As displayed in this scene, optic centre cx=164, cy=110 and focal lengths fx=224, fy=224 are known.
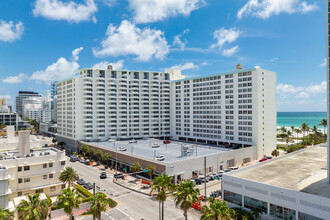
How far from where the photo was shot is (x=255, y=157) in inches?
3282

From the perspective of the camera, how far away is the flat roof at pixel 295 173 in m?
36.5

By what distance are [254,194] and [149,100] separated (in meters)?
86.2

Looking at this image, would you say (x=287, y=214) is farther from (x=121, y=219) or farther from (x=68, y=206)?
(x=68, y=206)

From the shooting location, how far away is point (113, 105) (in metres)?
111

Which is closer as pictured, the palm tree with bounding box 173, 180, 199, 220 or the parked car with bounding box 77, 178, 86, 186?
the palm tree with bounding box 173, 180, 199, 220

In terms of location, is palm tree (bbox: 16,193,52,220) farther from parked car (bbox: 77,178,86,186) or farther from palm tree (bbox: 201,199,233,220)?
parked car (bbox: 77,178,86,186)

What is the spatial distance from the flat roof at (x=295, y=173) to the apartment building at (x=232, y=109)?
26.8 metres

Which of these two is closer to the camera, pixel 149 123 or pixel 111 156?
pixel 111 156

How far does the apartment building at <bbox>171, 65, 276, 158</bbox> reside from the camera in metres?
Answer: 85.9

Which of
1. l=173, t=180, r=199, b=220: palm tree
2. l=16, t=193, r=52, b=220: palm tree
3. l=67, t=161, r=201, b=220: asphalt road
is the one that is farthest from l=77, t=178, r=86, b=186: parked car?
l=173, t=180, r=199, b=220: palm tree

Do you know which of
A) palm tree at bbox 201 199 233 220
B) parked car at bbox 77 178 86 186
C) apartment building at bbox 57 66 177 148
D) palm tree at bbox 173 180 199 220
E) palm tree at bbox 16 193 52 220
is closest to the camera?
palm tree at bbox 16 193 52 220

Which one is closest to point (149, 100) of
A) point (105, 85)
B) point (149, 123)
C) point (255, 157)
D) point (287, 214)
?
point (149, 123)

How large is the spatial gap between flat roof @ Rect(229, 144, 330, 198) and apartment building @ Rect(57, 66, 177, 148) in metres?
72.1

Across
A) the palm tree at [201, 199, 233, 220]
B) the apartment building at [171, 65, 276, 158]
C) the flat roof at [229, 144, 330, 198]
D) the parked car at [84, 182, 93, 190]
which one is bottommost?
the parked car at [84, 182, 93, 190]
